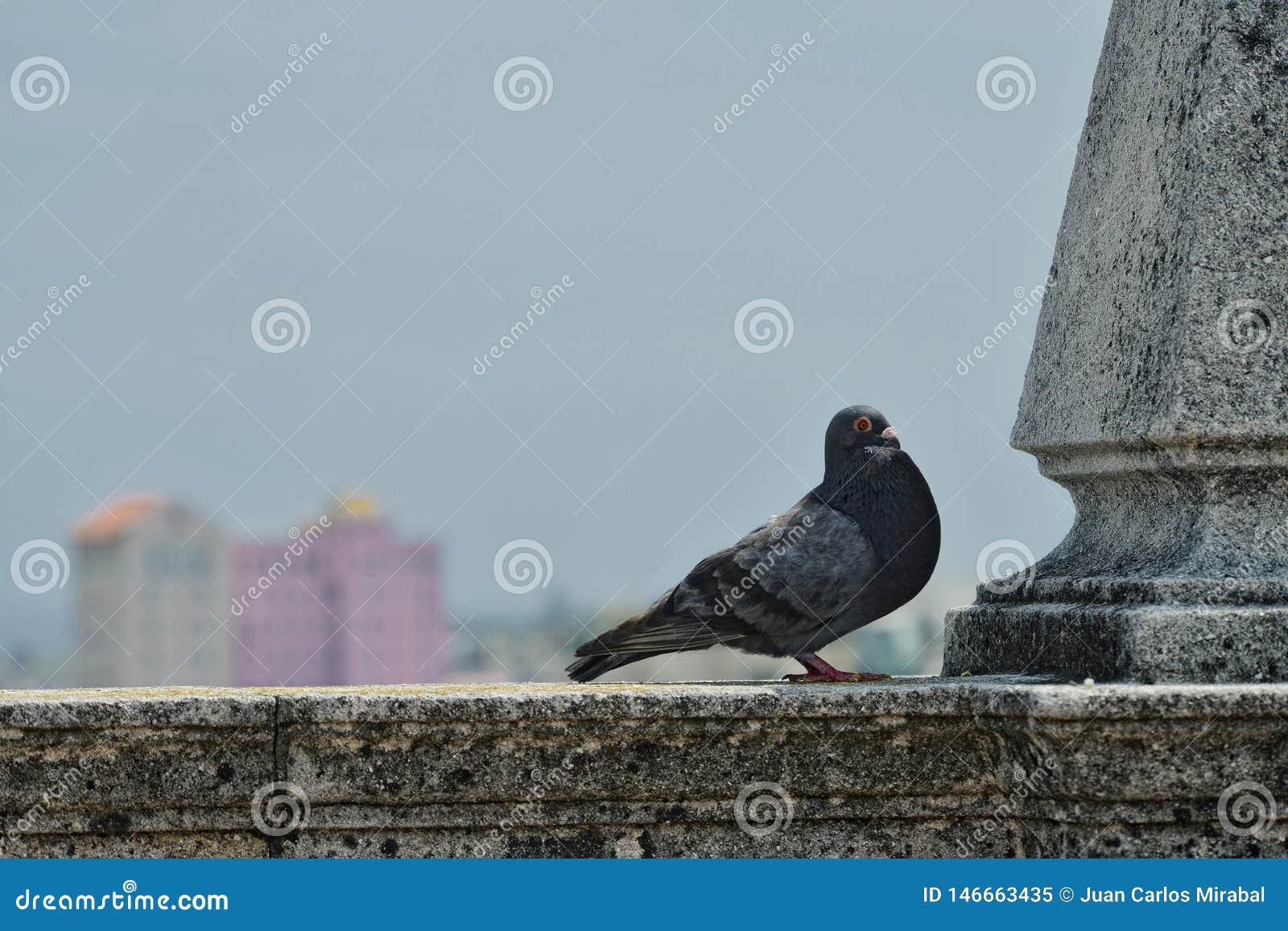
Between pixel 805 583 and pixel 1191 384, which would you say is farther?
pixel 805 583

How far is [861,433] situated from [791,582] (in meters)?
0.64

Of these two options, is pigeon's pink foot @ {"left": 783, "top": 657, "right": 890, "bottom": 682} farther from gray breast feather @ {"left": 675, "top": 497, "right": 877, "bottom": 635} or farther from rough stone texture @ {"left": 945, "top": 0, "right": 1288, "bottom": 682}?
rough stone texture @ {"left": 945, "top": 0, "right": 1288, "bottom": 682}

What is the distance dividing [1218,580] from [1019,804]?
0.80 meters

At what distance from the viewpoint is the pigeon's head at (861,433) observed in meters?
5.31

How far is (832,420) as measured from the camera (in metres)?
5.39

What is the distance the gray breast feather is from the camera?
500 cm

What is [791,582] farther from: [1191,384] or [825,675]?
[1191,384]

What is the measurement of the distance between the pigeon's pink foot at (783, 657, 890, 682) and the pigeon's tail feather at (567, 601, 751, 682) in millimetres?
246

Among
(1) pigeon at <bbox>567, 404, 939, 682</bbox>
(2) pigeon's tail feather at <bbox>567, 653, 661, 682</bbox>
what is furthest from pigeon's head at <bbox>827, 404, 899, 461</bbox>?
(2) pigeon's tail feather at <bbox>567, 653, 661, 682</bbox>

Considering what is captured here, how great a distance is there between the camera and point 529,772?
3943mm

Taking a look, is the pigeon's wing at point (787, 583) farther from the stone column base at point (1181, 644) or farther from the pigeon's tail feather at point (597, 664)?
the stone column base at point (1181, 644)

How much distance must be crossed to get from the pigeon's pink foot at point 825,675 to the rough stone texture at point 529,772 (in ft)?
2.16

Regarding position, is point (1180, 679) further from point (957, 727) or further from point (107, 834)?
point (107, 834)

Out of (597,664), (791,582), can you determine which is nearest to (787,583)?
(791,582)
